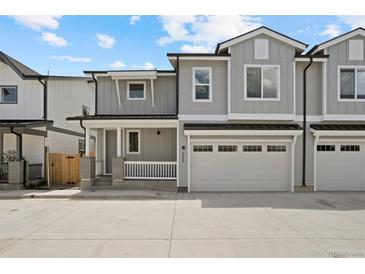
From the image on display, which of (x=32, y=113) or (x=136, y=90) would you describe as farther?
(x=32, y=113)

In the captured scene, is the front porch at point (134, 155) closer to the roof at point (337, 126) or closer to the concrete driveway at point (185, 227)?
the concrete driveway at point (185, 227)

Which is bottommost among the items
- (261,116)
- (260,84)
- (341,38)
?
(261,116)

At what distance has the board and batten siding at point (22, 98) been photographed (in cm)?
1565

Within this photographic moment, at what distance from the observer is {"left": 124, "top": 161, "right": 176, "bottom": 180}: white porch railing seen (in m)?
12.9

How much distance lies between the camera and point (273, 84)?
12.4 m

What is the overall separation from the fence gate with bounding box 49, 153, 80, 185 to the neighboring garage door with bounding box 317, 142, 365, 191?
12687 millimetres

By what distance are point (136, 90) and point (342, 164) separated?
→ 1086 centimetres

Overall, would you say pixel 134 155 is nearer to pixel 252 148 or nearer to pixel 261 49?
pixel 252 148

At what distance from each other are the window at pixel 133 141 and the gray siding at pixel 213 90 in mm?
3103

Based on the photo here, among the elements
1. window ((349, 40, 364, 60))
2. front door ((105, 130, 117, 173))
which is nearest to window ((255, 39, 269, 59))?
window ((349, 40, 364, 60))

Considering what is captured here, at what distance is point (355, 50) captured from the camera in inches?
492

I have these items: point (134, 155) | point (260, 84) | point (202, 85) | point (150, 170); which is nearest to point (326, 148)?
point (260, 84)

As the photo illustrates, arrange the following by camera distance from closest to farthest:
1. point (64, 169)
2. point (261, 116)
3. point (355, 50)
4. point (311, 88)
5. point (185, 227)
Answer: point (185, 227) → point (261, 116) → point (355, 50) → point (311, 88) → point (64, 169)

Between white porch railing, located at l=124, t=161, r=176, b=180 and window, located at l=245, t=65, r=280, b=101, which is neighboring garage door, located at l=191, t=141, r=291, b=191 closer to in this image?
white porch railing, located at l=124, t=161, r=176, b=180
